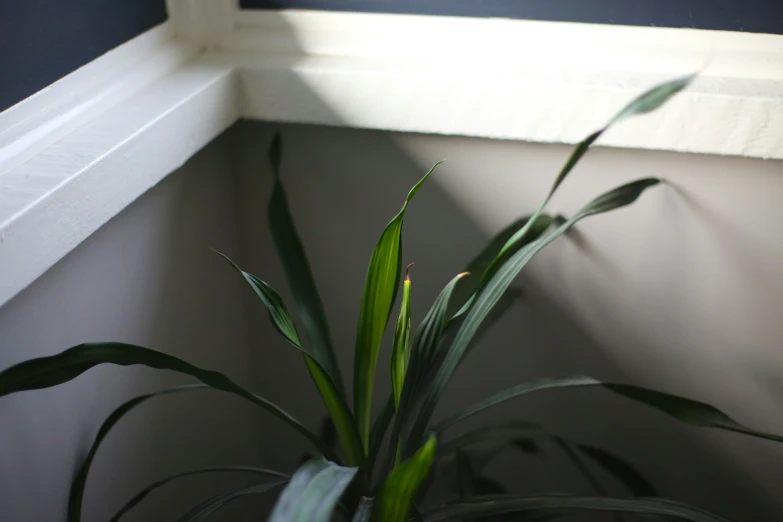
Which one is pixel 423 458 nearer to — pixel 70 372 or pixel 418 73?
pixel 70 372

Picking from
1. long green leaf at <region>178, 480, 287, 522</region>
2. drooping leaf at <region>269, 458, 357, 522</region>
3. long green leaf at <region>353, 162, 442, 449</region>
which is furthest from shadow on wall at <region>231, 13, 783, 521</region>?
drooping leaf at <region>269, 458, 357, 522</region>

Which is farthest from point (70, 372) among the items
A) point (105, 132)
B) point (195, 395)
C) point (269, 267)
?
point (269, 267)

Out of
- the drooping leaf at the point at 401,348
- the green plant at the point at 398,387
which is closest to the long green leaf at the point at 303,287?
the green plant at the point at 398,387

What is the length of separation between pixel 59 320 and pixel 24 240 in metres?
0.13

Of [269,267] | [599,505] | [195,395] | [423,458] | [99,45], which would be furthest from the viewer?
[269,267]

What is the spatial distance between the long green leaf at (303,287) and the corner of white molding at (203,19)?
28 centimetres

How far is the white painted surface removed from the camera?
95 centimetres

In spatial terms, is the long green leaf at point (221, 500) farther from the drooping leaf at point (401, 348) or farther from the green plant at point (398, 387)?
the drooping leaf at point (401, 348)

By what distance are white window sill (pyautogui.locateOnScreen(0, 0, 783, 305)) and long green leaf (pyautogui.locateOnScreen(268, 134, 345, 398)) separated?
134mm

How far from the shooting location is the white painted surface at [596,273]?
3.10ft

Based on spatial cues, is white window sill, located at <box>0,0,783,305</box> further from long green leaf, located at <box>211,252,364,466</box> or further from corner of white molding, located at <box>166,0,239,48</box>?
long green leaf, located at <box>211,252,364,466</box>

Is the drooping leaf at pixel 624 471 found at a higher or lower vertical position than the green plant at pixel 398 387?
lower

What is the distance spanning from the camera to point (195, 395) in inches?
41.6

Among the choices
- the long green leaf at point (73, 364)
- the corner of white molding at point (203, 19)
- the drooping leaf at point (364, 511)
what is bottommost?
the drooping leaf at point (364, 511)
